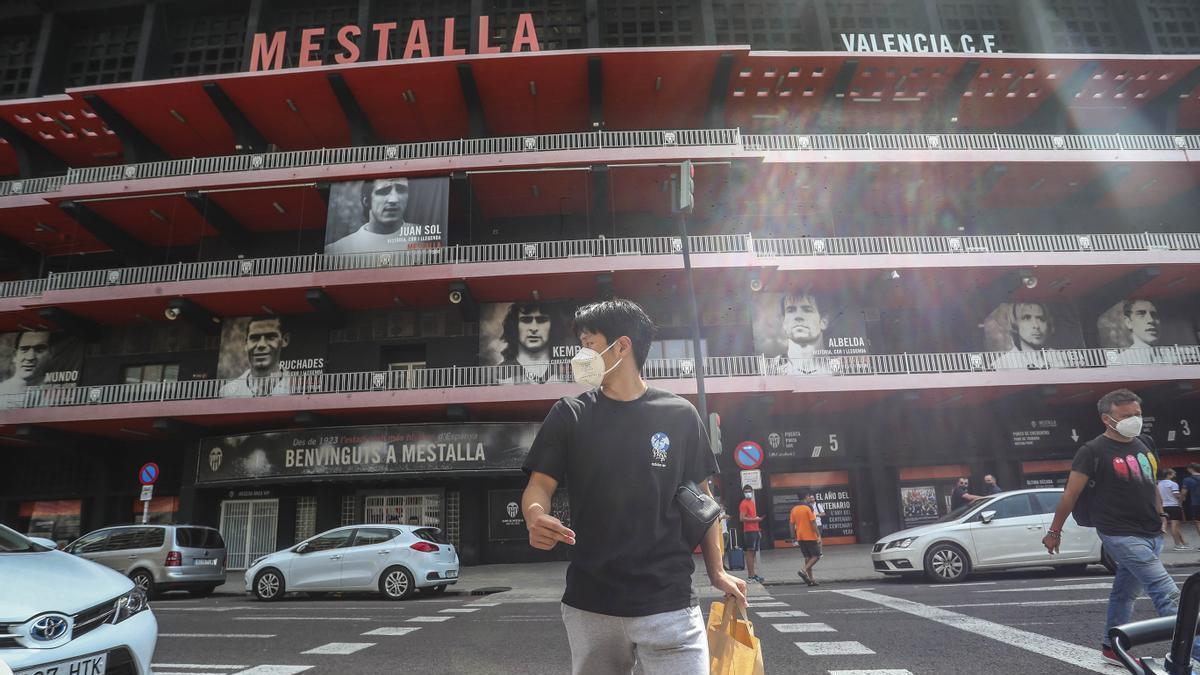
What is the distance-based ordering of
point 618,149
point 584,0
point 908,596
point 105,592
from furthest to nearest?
point 584,0 → point 618,149 → point 908,596 → point 105,592

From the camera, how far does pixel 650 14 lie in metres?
23.4

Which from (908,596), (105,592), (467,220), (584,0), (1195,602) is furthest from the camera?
(584,0)

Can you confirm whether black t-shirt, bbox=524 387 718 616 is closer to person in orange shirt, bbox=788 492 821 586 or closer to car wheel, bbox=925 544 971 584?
car wheel, bbox=925 544 971 584

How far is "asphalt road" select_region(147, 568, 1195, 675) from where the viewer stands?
5.13 m

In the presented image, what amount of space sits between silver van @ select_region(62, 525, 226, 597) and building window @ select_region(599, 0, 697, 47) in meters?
20.0

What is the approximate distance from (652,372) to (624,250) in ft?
14.2

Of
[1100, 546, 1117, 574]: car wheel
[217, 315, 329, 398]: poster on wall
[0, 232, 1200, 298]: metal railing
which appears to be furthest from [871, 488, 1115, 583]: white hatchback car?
[217, 315, 329, 398]: poster on wall

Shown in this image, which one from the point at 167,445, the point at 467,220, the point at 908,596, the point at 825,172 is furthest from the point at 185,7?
the point at 908,596

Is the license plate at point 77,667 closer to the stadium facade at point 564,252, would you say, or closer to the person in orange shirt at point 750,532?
the person in orange shirt at point 750,532

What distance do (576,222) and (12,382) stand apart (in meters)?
19.8

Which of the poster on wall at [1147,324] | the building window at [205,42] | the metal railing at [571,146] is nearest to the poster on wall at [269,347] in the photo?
the metal railing at [571,146]

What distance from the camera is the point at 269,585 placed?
12133 millimetres

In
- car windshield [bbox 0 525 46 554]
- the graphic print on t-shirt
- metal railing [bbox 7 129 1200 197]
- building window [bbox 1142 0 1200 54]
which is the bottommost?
car windshield [bbox 0 525 46 554]

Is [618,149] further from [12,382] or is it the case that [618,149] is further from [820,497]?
[12,382]
